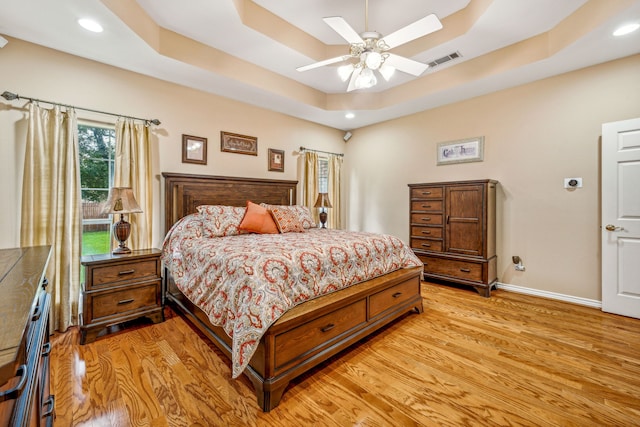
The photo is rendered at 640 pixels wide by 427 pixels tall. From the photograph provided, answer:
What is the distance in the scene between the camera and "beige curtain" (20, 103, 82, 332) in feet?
7.89

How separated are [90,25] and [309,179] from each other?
3.10 metres

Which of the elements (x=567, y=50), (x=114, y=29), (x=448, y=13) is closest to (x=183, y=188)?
(x=114, y=29)

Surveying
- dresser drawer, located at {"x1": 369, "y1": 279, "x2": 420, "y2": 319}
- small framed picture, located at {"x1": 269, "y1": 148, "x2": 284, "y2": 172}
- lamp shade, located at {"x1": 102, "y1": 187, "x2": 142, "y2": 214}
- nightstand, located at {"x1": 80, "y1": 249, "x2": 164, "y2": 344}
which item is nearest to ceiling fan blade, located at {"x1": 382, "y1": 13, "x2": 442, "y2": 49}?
dresser drawer, located at {"x1": 369, "y1": 279, "x2": 420, "y2": 319}

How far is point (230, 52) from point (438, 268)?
3.80 m

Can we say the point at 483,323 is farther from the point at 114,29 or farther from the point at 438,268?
the point at 114,29

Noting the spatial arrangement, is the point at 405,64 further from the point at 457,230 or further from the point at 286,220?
the point at 457,230

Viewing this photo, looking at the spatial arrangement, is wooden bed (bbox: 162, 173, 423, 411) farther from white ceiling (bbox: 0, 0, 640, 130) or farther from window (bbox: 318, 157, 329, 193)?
window (bbox: 318, 157, 329, 193)

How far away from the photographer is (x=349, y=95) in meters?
4.27

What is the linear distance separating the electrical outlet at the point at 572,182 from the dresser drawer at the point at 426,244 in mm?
1536

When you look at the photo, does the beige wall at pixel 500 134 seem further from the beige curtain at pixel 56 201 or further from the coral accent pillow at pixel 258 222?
the coral accent pillow at pixel 258 222

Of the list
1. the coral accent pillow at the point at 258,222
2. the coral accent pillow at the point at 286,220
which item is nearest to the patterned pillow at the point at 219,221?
the coral accent pillow at the point at 258,222

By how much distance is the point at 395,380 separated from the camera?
1844 millimetres

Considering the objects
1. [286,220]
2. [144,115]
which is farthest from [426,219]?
[144,115]

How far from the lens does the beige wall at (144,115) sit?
94.7 inches
